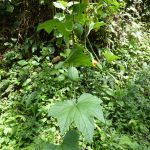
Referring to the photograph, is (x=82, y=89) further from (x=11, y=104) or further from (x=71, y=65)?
(x=71, y=65)

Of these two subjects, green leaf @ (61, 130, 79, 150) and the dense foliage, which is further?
the dense foliage

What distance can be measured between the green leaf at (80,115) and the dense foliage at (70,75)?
0.11 metres

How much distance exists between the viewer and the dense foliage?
296 centimetres

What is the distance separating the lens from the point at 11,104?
3582mm

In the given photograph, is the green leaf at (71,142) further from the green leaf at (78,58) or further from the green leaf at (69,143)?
the green leaf at (78,58)

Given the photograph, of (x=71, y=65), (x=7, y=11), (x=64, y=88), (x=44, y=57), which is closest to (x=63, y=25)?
(x=71, y=65)

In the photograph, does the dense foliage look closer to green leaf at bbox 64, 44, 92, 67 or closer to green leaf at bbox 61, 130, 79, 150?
green leaf at bbox 64, 44, 92, 67

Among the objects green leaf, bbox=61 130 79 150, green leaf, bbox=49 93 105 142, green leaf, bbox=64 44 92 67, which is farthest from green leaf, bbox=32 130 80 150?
green leaf, bbox=64 44 92 67

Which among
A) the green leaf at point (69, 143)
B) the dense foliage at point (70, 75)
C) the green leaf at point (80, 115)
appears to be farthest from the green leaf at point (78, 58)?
the green leaf at point (69, 143)

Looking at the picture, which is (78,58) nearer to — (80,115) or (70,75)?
(70,75)

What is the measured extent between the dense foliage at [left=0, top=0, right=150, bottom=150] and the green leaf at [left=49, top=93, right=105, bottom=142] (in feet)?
0.36

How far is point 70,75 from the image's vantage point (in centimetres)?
181

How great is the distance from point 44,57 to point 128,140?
1655mm

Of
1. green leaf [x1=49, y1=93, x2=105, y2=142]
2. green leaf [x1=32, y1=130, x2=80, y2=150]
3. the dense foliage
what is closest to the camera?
green leaf [x1=49, y1=93, x2=105, y2=142]
